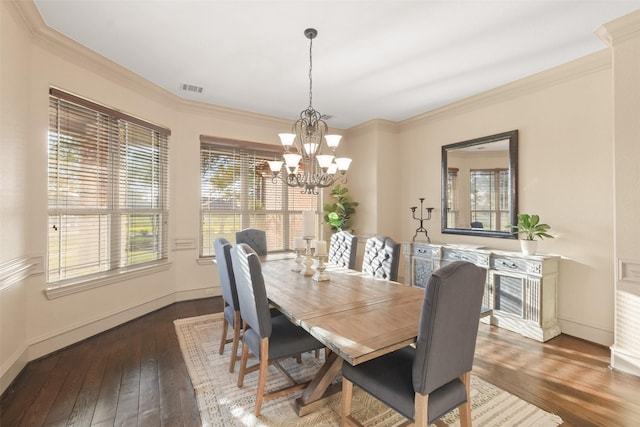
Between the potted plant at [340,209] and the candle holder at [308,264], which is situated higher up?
the potted plant at [340,209]

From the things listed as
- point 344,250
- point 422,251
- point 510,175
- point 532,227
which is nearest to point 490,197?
point 510,175

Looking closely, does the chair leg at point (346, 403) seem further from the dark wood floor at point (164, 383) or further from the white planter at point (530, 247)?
the white planter at point (530, 247)

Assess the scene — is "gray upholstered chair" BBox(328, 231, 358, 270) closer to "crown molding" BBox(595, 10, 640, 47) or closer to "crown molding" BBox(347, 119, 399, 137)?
"crown molding" BBox(347, 119, 399, 137)

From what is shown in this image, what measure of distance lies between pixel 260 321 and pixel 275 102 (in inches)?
133

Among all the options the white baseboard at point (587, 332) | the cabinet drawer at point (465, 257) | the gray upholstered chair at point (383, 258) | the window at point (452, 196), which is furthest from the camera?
the window at point (452, 196)

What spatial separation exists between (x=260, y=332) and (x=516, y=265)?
290 centimetres

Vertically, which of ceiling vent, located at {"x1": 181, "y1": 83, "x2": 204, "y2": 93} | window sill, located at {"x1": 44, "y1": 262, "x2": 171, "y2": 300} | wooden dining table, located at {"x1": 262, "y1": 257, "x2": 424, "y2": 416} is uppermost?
ceiling vent, located at {"x1": 181, "y1": 83, "x2": 204, "y2": 93}

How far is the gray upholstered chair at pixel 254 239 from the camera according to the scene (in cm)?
385

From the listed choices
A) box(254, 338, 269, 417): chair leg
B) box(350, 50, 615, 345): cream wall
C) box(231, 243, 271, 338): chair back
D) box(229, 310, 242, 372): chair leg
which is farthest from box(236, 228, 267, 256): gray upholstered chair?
box(350, 50, 615, 345): cream wall

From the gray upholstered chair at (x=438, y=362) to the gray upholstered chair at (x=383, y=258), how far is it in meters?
1.16

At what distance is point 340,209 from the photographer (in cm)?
540

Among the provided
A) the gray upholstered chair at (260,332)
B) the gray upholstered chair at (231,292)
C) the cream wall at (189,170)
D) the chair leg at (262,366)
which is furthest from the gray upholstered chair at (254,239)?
the chair leg at (262,366)

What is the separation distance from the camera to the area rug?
191cm

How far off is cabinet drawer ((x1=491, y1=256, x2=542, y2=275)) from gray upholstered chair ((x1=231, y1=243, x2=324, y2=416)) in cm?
248
